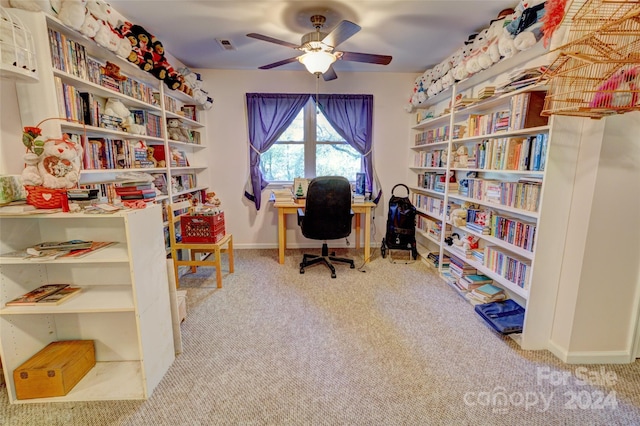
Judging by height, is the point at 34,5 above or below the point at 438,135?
above

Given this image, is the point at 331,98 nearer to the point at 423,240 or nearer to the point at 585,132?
the point at 423,240

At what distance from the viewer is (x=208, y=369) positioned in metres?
1.66

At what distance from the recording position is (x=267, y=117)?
12.2ft

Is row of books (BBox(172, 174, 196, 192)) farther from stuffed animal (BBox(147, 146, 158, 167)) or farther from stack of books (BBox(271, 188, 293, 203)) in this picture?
stack of books (BBox(271, 188, 293, 203))

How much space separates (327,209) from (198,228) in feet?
4.17

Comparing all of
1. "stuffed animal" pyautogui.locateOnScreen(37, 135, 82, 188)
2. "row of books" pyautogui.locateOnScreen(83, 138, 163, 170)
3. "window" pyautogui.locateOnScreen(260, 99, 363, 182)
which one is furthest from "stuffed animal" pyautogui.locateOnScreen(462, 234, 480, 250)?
"row of books" pyautogui.locateOnScreen(83, 138, 163, 170)

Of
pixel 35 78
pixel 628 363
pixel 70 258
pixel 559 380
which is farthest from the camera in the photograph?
pixel 628 363

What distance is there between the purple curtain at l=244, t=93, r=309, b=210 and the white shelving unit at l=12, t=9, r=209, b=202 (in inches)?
30.6

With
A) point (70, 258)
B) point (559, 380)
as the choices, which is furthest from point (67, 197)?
point (559, 380)

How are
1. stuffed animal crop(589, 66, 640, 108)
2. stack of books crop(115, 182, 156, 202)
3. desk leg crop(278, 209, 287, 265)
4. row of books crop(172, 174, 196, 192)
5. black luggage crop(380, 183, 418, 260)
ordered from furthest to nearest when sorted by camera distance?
black luggage crop(380, 183, 418, 260)
desk leg crop(278, 209, 287, 265)
row of books crop(172, 174, 196, 192)
stack of books crop(115, 182, 156, 202)
stuffed animal crop(589, 66, 640, 108)

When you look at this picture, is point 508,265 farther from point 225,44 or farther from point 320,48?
point 225,44

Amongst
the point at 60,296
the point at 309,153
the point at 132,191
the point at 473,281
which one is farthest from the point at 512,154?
the point at 60,296

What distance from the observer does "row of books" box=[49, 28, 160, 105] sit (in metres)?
1.59

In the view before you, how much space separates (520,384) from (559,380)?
25 cm
